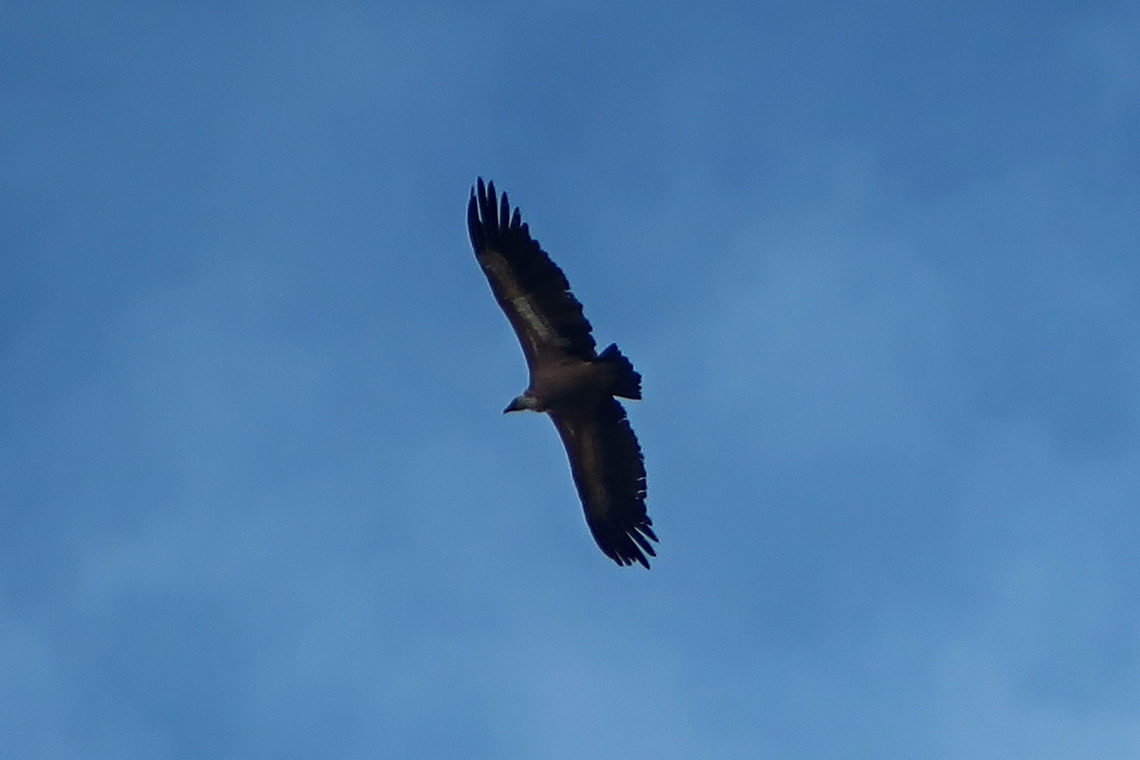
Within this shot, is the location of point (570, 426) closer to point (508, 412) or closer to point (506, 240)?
point (508, 412)

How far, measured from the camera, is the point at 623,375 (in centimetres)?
2594

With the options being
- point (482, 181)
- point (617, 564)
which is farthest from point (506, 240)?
point (617, 564)

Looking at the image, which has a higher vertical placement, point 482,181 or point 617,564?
point 482,181

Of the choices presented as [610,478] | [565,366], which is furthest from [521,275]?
[610,478]

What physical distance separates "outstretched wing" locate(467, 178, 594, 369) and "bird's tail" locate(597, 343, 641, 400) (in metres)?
0.35

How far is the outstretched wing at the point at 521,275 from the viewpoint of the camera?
2592cm

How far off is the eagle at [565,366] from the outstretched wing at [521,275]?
0.6 inches

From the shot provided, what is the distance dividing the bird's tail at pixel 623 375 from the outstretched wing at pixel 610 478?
0.94 meters

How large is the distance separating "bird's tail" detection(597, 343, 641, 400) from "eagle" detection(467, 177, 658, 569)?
0.05 ft

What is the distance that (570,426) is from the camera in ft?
89.8

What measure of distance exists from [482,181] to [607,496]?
528 centimetres

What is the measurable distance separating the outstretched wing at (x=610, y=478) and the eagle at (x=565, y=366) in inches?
0.6

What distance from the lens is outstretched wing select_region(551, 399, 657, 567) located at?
27156 mm

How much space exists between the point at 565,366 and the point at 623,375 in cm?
96
